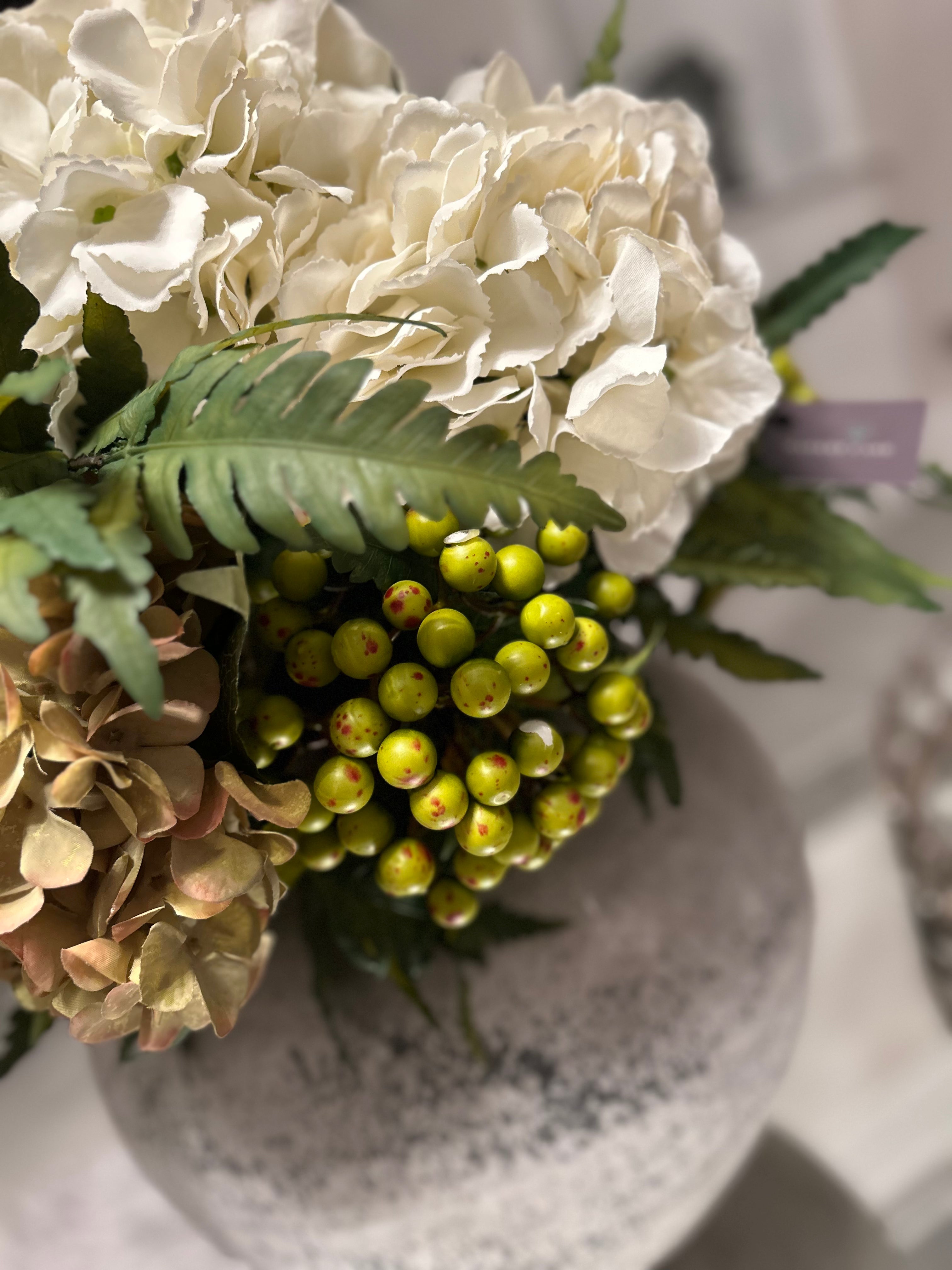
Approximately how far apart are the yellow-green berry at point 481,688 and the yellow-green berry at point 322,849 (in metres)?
0.07

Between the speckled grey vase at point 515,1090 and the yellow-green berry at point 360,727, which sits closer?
the yellow-green berry at point 360,727

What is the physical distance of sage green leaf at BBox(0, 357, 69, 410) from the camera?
0.25 metres

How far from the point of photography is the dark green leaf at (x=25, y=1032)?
395 mm

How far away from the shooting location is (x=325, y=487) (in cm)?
27

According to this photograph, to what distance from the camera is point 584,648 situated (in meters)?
0.34

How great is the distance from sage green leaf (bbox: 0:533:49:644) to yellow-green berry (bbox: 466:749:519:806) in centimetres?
14

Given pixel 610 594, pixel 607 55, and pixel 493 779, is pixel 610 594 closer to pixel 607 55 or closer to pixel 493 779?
pixel 493 779

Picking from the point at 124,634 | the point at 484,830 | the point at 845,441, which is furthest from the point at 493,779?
the point at 845,441

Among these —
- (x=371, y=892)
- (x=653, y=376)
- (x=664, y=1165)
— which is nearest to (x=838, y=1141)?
(x=664, y=1165)

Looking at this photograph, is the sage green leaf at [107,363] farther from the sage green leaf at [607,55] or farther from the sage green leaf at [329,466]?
the sage green leaf at [607,55]

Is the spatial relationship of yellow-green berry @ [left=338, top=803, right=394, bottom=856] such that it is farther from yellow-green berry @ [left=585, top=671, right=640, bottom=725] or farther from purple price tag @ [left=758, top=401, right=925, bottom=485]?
purple price tag @ [left=758, top=401, right=925, bottom=485]

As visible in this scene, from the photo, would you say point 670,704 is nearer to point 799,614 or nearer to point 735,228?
point 799,614

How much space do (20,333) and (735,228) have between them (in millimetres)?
1011

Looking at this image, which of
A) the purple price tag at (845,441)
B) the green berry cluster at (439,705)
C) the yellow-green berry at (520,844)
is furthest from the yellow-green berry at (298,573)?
the purple price tag at (845,441)
